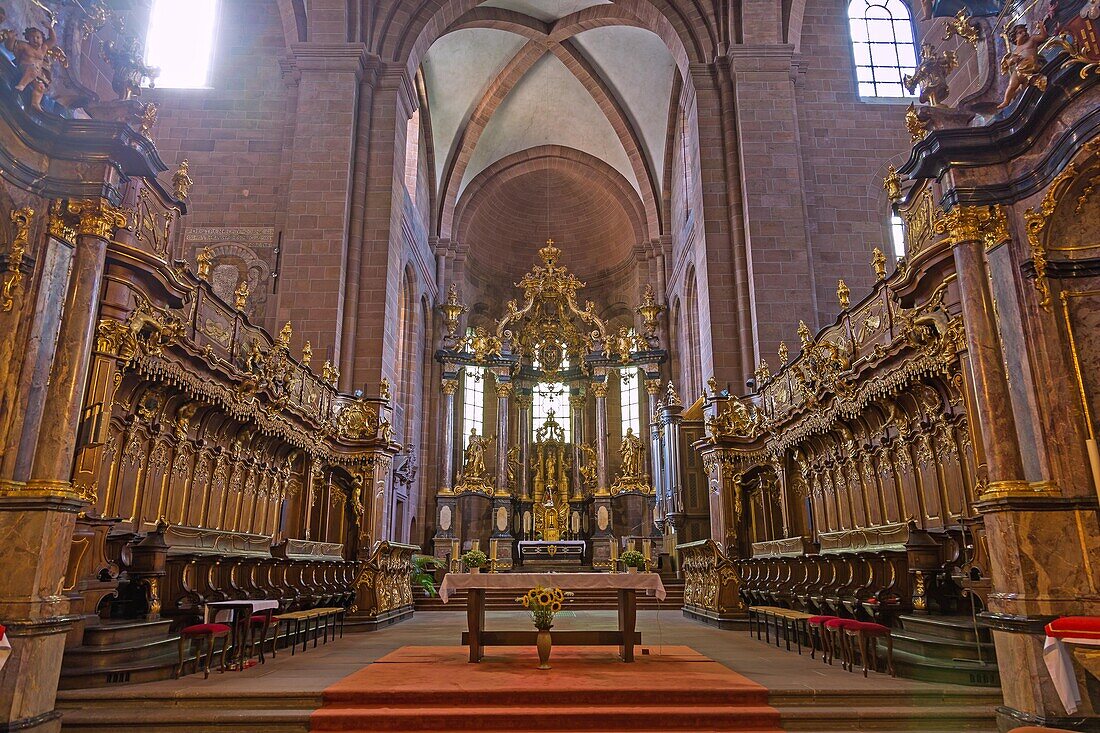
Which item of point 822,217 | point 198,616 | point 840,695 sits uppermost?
point 822,217

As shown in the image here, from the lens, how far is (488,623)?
12477mm

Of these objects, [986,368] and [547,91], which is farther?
[547,91]

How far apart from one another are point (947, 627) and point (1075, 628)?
1797mm

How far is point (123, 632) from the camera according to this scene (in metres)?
6.57

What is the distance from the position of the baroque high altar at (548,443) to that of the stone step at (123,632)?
43.1ft

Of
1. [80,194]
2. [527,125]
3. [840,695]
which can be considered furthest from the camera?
[527,125]

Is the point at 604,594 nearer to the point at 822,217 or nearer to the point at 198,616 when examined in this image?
the point at 822,217

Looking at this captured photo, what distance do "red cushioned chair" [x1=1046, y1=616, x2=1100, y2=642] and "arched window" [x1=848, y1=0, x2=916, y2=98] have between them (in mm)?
15755

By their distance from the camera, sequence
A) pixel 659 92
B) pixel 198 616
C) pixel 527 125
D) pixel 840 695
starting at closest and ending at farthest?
1. pixel 840 695
2. pixel 198 616
3. pixel 659 92
4. pixel 527 125

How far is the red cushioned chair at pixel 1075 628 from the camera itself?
194 inches

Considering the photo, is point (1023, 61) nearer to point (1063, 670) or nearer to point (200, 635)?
point (1063, 670)

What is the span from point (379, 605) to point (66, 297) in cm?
762

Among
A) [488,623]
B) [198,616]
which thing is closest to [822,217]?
[488,623]

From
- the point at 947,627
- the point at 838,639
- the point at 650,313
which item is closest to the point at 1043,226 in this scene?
the point at 947,627
